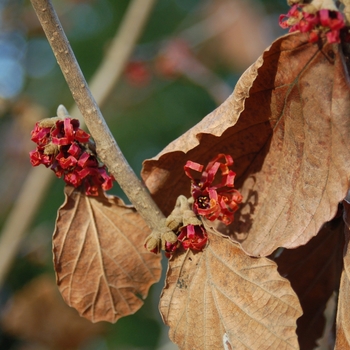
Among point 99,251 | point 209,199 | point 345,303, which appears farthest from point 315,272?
point 99,251

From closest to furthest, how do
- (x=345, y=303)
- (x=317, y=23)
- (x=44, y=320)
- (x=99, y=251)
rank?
(x=317, y=23) → (x=345, y=303) → (x=99, y=251) → (x=44, y=320)

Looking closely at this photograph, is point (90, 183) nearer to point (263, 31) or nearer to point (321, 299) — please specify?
point (321, 299)

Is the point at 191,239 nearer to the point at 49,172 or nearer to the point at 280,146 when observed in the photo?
the point at 280,146

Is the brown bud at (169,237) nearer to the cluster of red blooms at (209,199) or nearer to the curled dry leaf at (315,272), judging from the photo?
the cluster of red blooms at (209,199)

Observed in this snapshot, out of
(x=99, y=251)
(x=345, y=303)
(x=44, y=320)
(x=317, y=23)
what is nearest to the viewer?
(x=317, y=23)

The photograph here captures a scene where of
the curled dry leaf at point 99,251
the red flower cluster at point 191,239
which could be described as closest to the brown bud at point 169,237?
the red flower cluster at point 191,239

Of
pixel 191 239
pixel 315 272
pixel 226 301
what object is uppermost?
pixel 191 239

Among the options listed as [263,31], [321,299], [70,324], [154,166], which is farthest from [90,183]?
[263,31]
